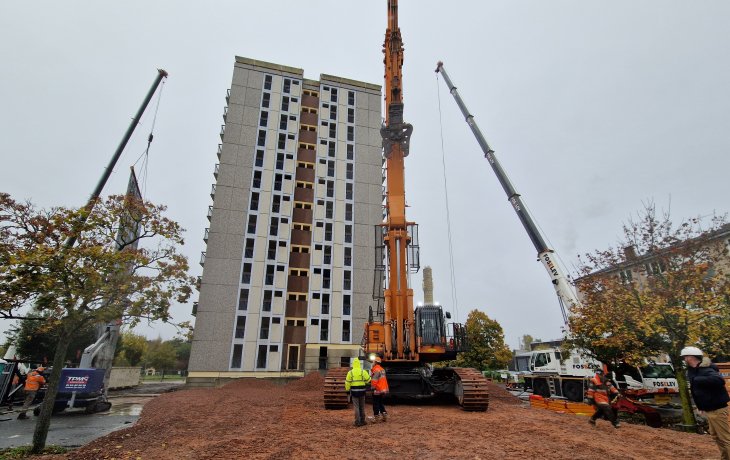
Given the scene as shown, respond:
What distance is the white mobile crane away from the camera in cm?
1838

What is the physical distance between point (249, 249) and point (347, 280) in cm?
998

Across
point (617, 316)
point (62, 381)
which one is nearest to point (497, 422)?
point (617, 316)

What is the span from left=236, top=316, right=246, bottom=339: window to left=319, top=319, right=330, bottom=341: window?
6.88m

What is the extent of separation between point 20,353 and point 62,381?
28141mm

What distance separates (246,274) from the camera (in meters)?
34.1

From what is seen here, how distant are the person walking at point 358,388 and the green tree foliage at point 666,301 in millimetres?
10504

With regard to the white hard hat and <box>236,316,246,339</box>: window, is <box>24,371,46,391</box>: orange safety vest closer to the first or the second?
<box>236,316,246,339</box>: window

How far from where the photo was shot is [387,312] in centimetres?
1495

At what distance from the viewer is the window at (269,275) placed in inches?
1356

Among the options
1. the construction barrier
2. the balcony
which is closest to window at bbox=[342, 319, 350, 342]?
A: the balcony

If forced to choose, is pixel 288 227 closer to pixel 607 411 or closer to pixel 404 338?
pixel 404 338

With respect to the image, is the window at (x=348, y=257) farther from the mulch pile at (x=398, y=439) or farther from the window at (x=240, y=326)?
the mulch pile at (x=398, y=439)

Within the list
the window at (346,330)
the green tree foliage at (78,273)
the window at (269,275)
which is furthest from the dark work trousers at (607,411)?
the window at (269,275)

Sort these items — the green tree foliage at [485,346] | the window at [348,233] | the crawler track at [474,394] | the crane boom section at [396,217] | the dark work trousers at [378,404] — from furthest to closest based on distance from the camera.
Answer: the green tree foliage at [485,346] → the window at [348,233] → the crane boom section at [396,217] → the crawler track at [474,394] → the dark work trousers at [378,404]
